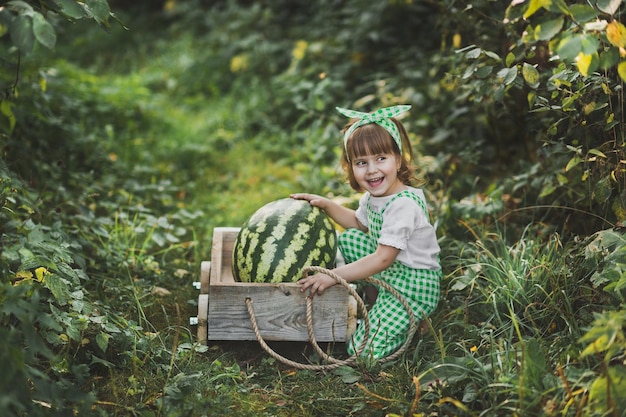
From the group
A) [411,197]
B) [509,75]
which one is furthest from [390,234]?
[509,75]

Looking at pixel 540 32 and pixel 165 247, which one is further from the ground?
pixel 540 32

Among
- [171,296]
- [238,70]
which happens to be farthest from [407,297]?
[238,70]

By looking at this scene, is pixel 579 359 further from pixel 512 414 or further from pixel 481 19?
pixel 481 19

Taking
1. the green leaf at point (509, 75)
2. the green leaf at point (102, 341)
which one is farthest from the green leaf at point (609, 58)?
the green leaf at point (102, 341)

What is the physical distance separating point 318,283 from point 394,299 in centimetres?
49

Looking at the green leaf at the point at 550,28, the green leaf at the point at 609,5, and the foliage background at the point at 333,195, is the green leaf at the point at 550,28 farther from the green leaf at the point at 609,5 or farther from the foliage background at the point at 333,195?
the green leaf at the point at 609,5

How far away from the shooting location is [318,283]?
330 centimetres

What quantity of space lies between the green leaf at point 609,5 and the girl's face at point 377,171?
1.26m

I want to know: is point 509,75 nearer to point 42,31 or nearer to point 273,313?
point 273,313

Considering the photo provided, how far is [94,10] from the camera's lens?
280 centimetres

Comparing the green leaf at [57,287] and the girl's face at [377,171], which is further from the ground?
the girl's face at [377,171]

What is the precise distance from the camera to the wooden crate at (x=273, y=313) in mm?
3342

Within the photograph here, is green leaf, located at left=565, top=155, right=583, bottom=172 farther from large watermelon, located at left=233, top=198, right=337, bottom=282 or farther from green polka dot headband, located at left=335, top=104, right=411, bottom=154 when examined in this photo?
large watermelon, located at left=233, top=198, right=337, bottom=282

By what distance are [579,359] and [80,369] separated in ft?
6.26
